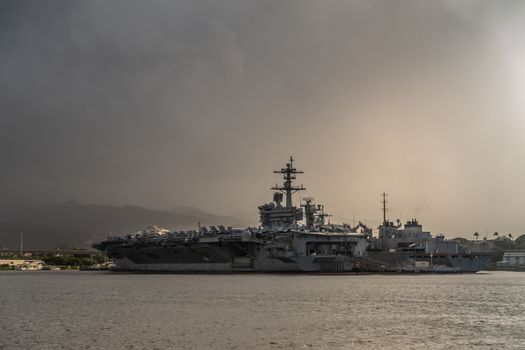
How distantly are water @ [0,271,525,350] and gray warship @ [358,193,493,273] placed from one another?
28.4 metres

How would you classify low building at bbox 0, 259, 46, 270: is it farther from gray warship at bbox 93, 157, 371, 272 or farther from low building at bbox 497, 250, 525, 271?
low building at bbox 497, 250, 525, 271

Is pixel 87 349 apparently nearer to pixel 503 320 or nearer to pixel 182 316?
pixel 182 316

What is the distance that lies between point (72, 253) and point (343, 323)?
15169cm

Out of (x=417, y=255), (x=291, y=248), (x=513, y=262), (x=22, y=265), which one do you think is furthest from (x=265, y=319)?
(x=22, y=265)

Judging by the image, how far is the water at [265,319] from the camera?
73.8 ft

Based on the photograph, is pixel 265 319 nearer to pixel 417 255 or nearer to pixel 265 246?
pixel 265 246

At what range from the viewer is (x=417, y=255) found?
73312mm

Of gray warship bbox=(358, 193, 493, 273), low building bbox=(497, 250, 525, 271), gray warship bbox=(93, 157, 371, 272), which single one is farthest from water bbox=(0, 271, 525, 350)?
low building bbox=(497, 250, 525, 271)

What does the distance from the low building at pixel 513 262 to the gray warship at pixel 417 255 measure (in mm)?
46720

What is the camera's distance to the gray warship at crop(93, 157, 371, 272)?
65250mm

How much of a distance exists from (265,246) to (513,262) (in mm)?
71824

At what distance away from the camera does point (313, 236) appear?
214ft

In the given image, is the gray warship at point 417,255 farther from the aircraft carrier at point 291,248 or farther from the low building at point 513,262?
the low building at point 513,262

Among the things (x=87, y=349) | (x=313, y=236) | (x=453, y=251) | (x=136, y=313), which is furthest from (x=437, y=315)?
(x=453, y=251)
